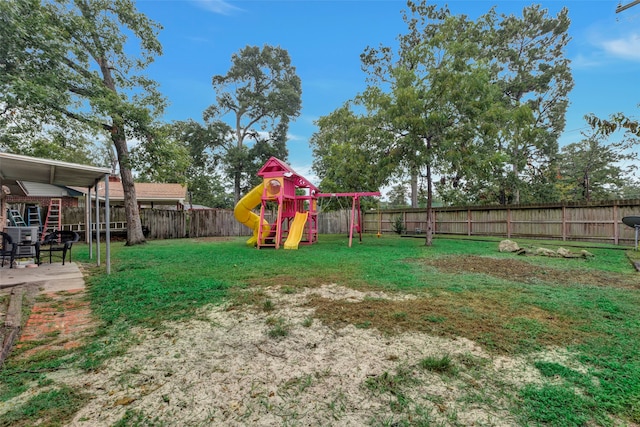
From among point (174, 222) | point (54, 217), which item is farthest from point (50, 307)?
point (54, 217)

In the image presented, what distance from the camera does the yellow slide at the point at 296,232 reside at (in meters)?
10.8

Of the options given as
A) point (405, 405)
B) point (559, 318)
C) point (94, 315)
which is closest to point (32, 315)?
point (94, 315)

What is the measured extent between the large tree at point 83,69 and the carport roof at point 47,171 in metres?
3.52

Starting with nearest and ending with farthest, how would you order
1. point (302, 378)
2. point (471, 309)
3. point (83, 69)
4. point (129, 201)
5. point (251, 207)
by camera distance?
point (302, 378) → point (471, 309) → point (83, 69) → point (129, 201) → point (251, 207)

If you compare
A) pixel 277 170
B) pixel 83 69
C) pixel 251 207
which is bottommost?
pixel 251 207

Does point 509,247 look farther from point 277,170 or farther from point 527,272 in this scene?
point 277,170

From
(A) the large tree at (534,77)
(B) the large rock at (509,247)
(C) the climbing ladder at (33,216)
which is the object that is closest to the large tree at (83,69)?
(C) the climbing ladder at (33,216)

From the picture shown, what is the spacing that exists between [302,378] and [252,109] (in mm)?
28906

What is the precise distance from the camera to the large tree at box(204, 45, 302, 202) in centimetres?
2758

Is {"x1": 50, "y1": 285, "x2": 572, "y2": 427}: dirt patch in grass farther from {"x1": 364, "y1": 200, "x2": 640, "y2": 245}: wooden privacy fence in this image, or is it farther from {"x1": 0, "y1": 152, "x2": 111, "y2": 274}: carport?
{"x1": 364, "y1": 200, "x2": 640, "y2": 245}: wooden privacy fence

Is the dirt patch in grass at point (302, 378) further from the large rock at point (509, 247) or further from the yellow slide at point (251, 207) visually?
the yellow slide at point (251, 207)

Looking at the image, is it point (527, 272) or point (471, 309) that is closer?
point (471, 309)

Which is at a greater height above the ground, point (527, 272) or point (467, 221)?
point (467, 221)

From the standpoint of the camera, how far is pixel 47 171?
6176 millimetres
